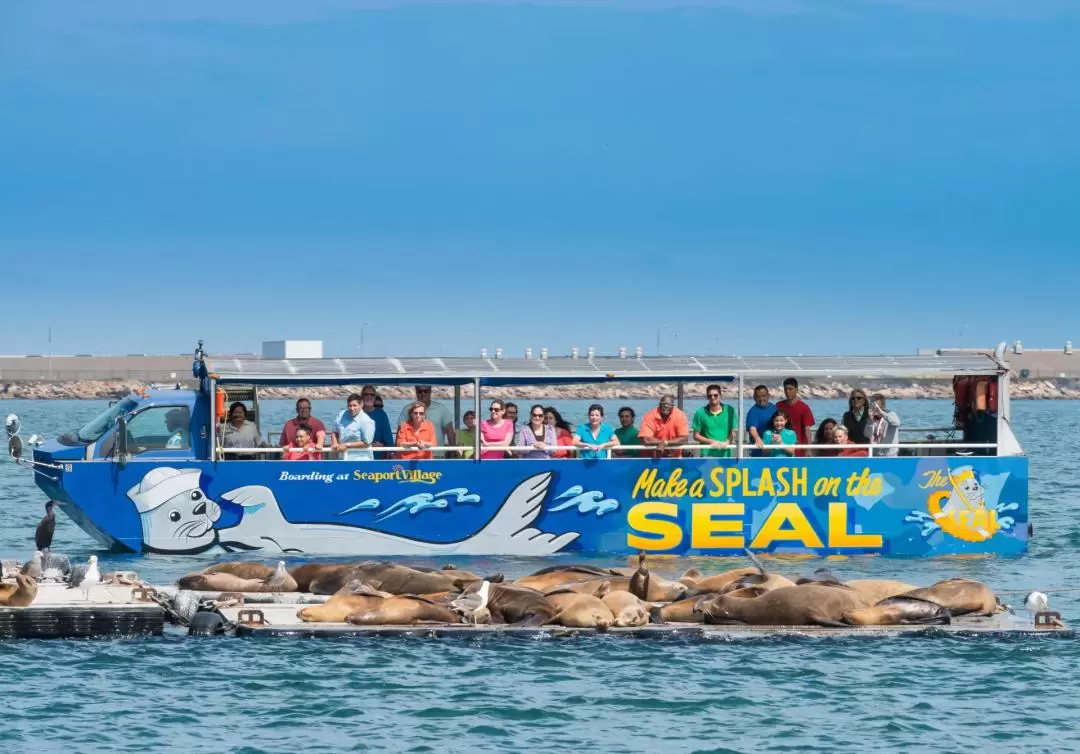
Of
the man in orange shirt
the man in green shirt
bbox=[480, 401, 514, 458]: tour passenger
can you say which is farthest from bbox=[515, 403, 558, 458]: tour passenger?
the man in green shirt

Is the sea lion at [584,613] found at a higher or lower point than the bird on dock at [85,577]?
lower

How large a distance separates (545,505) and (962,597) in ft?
21.2

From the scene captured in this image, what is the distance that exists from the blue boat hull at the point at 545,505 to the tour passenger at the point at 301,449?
240mm

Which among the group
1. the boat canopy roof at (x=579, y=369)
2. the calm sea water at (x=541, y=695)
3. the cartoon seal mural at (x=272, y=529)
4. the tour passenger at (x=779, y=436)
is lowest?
the calm sea water at (x=541, y=695)

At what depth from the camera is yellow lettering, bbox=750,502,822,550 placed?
23375 millimetres

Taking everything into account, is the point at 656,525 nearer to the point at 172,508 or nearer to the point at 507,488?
the point at 507,488

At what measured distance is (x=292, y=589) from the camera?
66.2 ft

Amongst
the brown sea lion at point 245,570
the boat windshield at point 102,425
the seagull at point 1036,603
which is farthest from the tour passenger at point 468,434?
the seagull at point 1036,603

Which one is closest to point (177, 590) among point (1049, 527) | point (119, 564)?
point (119, 564)

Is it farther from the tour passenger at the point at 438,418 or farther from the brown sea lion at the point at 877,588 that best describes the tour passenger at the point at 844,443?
the tour passenger at the point at 438,418

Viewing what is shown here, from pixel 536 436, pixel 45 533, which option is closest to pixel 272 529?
pixel 45 533

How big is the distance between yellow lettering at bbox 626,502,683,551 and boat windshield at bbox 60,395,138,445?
22.4 ft

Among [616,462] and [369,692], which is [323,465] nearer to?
[616,462]

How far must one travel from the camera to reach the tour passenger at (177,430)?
23.2 meters
